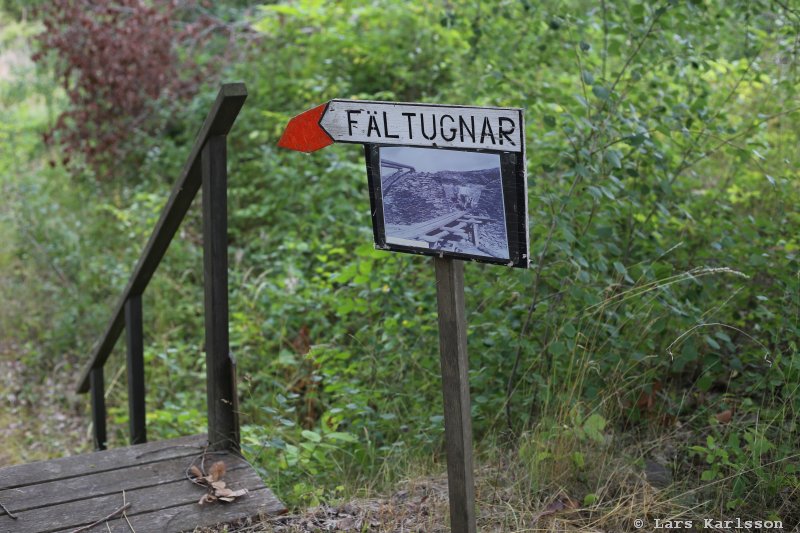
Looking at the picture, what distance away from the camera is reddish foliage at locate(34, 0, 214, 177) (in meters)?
7.61

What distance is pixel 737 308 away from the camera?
11.6 ft

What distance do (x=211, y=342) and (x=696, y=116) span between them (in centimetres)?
227

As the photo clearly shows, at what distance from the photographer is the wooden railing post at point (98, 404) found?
4375mm

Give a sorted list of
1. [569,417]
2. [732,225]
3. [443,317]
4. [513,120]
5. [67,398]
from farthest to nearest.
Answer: [67,398] → [732,225] → [569,417] → [443,317] → [513,120]

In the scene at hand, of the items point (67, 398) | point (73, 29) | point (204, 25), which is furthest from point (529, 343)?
point (204, 25)

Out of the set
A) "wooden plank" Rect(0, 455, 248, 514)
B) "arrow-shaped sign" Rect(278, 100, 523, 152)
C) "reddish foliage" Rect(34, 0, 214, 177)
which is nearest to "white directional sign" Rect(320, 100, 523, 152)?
"arrow-shaped sign" Rect(278, 100, 523, 152)

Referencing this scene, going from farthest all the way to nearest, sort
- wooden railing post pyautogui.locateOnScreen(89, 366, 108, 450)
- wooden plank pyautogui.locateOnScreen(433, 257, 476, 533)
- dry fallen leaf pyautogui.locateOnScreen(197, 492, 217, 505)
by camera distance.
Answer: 1. wooden railing post pyautogui.locateOnScreen(89, 366, 108, 450)
2. dry fallen leaf pyautogui.locateOnScreen(197, 492, 217, 505)
3. wooden plank pyautogui.locateOnScreen(433, 257, 476, 533)

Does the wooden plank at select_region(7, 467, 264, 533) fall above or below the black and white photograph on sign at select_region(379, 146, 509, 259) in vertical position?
below

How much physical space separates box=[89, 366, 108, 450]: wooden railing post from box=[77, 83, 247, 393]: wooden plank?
1.29 feet

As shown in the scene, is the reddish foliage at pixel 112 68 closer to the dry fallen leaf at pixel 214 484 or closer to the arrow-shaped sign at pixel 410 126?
the dry fallen leaf at pixel 214 484

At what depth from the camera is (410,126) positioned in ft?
6.97

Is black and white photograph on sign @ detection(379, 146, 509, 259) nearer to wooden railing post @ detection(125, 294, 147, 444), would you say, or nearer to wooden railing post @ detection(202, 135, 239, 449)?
wooden railing post @ detection(202, 135, 239, 449)

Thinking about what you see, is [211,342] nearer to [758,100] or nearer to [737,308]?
[737,308]

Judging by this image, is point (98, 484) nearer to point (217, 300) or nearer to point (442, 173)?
point (217, 300)
